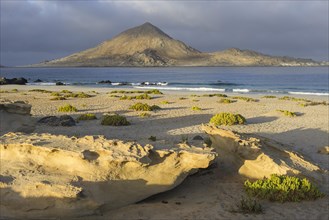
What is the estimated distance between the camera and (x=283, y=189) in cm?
870

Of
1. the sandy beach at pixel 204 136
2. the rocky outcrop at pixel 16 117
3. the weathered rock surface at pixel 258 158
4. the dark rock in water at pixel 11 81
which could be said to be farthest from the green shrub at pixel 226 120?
the dark rock in water at pixel 11 81

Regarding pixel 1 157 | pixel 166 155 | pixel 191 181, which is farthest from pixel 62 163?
pixel 191 181

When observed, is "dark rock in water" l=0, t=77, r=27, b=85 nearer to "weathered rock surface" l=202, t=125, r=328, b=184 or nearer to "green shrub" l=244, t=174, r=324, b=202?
"weathered rock surface" l=202, t=125, r=328, b=184

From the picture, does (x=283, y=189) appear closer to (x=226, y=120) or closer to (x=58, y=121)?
(x=226, y=120)

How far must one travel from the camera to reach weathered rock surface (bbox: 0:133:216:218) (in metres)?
7.17

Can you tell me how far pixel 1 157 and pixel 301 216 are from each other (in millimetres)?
6702

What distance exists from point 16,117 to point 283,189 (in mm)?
10090

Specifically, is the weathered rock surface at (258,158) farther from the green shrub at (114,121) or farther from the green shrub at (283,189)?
the green shrub at (114,121)

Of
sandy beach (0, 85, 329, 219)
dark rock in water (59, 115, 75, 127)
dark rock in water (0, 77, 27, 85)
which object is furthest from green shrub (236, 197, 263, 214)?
dark rock in water (0, 77, 27, 85)

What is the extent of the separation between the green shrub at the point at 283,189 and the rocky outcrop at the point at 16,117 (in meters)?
8.61

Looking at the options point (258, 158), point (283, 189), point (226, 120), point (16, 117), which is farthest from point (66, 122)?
point (283, 189)

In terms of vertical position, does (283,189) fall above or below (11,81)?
above

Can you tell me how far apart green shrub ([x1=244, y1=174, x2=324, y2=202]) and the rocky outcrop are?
861 centimetres

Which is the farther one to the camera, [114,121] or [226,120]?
[226,120]
